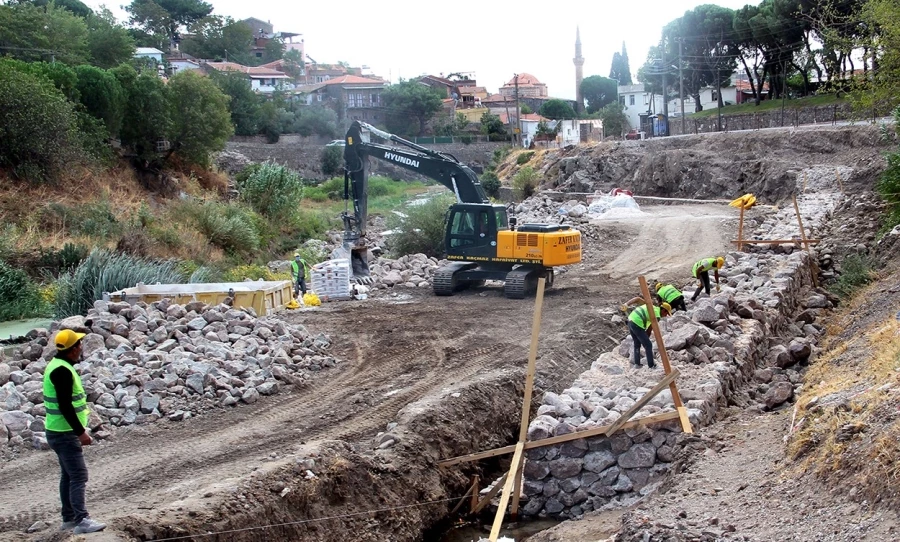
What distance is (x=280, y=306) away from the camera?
18094 mm

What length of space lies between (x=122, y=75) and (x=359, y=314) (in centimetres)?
2967

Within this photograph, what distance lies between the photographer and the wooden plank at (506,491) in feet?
28.8

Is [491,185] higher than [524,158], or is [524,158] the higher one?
[524,158]

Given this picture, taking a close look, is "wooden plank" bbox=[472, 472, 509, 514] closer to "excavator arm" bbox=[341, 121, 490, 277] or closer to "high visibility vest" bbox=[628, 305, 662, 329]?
"high visibility vest" bbox=[628, 305, 662, 329]

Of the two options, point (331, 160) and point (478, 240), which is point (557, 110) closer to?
point (331, 160)

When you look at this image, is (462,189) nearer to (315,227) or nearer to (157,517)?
(157,517)

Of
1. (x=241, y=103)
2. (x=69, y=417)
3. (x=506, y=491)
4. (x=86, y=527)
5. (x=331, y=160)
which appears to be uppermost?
(x=241, y=103)

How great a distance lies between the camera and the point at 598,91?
105125 millimetres

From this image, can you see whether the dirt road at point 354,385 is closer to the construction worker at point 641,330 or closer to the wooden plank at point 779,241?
the construction worker at point 641,330

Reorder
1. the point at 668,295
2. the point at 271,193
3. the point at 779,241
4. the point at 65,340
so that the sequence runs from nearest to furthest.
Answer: the point at 65,340 < the point at 668,295 < the point at 779,241 < the point at 271,193

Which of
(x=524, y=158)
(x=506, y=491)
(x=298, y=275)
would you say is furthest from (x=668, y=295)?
(x=524, y=158)

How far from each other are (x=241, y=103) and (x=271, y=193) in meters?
32.8

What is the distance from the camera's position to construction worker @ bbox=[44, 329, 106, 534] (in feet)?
24.6

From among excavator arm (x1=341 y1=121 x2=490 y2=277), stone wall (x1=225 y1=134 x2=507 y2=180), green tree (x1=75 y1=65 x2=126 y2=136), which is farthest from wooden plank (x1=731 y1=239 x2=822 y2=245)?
stone wall (x1=225 y1=134 x2=507 y2=180)
